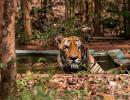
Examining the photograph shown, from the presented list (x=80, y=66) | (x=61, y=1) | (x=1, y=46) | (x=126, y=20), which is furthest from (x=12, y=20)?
(x=61, y=1)

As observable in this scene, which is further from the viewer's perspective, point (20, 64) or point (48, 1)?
point (48, 1)

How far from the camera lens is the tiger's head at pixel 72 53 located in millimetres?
8680

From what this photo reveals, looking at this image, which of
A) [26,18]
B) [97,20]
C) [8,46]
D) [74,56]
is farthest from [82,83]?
[97,20]

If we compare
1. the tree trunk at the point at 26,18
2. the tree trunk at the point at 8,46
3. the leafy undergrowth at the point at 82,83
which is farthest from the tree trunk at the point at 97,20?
the tree trunk at the point at 8,46

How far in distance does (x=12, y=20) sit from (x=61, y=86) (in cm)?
186

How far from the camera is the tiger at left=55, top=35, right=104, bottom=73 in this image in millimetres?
8695

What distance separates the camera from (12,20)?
18.2ft

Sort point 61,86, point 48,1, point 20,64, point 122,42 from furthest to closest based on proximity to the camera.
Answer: point 48,1 < point 122,42 < point 20,64 < point 61,86

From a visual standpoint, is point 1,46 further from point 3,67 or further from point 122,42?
point 122,42

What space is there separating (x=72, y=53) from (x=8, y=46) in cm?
333

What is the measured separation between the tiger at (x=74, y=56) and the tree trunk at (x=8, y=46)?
10.0 feet

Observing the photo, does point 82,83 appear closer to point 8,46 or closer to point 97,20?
point 8,46

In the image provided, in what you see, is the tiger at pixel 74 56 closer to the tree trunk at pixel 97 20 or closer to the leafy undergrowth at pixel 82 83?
the leafy undergrowth at pixel 82 83

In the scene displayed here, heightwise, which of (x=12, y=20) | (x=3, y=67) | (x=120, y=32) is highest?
(x=12, y=20)
